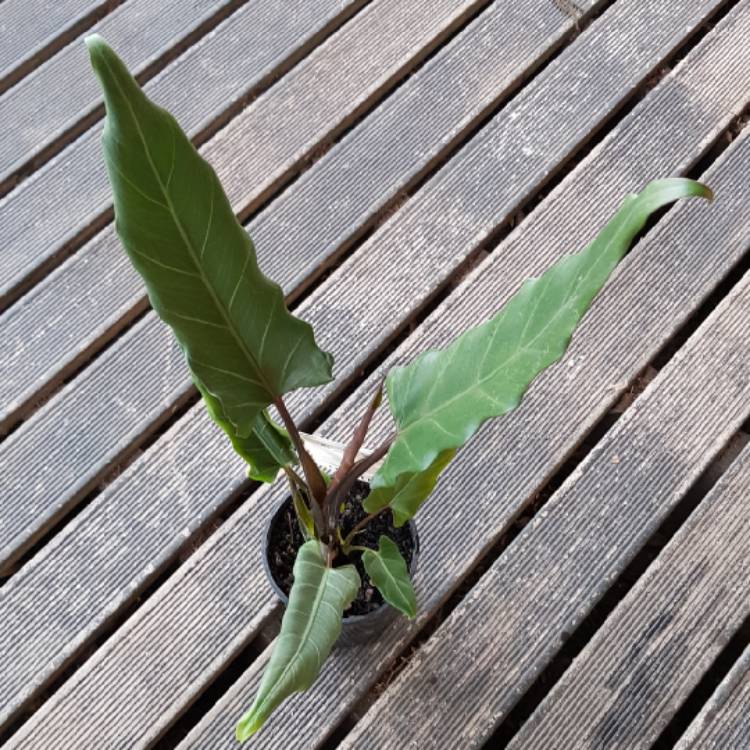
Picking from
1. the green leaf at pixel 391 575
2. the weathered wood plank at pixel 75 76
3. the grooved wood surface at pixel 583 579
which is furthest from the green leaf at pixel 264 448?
the weathered wood plank at pixel 75 76

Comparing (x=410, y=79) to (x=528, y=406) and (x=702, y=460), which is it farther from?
(x=702, y=460)

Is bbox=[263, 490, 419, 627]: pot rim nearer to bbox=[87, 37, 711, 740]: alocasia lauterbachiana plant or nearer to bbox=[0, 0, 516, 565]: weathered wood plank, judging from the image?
bbox=[87, 37, 711, 740]: alocasia lauterbachiana plant

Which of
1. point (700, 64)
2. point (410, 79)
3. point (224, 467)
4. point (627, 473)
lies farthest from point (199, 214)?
point (700, 64)

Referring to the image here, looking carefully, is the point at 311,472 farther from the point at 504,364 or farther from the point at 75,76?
the point at 75,76

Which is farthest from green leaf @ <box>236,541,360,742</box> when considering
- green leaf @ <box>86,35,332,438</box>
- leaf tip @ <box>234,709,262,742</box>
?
green leaf @ <box>86,35,332,438</box>

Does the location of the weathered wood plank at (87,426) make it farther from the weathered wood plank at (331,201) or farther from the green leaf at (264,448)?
the green leaf at (264,448)
